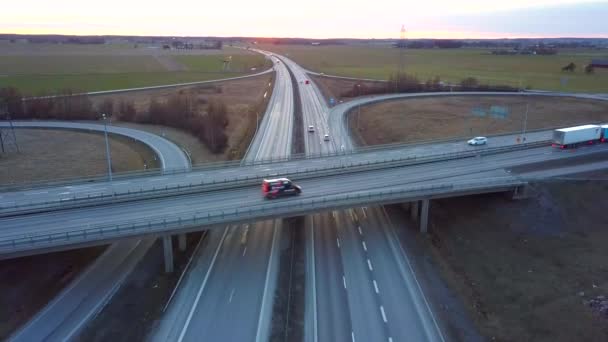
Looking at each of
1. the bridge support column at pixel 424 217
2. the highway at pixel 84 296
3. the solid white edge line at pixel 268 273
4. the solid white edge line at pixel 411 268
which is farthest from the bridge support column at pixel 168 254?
the bridge support column at pixel 424 217

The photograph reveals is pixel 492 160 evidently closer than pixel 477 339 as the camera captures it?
No

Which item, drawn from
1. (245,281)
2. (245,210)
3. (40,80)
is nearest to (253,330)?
(245,281)

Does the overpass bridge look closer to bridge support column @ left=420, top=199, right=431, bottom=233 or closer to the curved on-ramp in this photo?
bridge support column @ left=420, top=199, right=431, bottom=233

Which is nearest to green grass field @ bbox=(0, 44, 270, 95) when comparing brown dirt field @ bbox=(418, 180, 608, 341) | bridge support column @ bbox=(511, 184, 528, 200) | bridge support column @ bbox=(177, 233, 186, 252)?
bridge support column @ bbox=(177, 233, 186, 252)

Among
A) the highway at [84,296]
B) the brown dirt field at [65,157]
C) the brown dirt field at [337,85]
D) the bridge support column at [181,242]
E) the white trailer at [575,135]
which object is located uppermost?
the brown dirt field at [337,85]

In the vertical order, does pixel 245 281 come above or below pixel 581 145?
below

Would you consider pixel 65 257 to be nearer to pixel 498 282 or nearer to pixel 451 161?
pixel 498 282

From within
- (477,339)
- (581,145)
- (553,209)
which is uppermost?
(581,145)

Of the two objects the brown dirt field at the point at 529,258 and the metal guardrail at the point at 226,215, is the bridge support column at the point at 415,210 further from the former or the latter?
the metal guardrail at the point at 226,215
